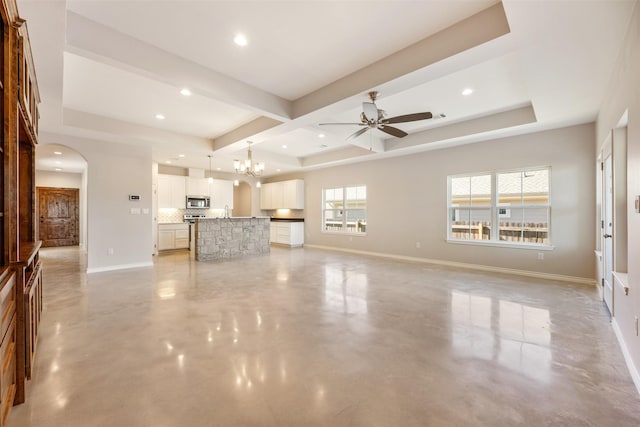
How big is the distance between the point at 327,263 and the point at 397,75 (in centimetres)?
441

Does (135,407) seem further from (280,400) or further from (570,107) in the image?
(570,107)

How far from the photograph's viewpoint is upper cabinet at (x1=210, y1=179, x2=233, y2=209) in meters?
9.47

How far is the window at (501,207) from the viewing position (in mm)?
5180

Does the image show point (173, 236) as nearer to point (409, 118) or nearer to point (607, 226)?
point (409, 118)

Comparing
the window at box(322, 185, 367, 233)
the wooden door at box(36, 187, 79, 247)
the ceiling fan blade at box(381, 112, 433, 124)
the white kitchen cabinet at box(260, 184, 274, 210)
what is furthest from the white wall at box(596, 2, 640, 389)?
the wooden door at box(36, 187, 79, 247)

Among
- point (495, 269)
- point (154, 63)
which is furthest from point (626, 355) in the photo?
point (154, 63)

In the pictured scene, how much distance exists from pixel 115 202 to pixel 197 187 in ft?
10.7

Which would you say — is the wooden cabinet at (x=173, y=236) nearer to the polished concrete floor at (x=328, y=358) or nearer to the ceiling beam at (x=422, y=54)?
the polished concrete floor at (x=328, y=358)

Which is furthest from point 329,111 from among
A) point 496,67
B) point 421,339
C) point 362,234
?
point 362,234

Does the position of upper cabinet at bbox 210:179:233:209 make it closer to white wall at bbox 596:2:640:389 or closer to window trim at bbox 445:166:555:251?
window trim at bbox 445:166:555:251

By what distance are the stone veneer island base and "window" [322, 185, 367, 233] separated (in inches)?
80.3

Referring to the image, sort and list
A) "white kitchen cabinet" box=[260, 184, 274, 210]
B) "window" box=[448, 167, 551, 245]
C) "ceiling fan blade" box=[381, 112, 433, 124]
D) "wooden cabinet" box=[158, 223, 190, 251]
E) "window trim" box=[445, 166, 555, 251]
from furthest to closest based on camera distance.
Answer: "white kitchen cabinet" box=[260, 184, 274, 210], "wooden cabinet" box=[158, 223, 190, 251], "window" box=[448, 167, 551, 245], "window trim" box=[445, 166, 555, 251], "ceiling fan blade" box=[381, 112, 433, 124]

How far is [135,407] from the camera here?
5.71 feet

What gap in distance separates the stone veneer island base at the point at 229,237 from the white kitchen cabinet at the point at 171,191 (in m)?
2.30
